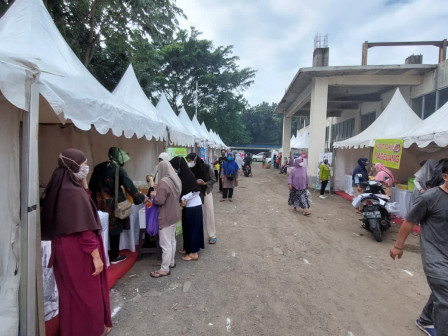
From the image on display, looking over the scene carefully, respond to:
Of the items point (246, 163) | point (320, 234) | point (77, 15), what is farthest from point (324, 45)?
point (320, 234)

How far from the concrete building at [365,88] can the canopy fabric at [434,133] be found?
468 centimetres

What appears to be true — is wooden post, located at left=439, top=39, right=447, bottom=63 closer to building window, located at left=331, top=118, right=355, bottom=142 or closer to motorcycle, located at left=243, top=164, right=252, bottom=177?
building window, located at left=331, top=118, right=355, bottom=142

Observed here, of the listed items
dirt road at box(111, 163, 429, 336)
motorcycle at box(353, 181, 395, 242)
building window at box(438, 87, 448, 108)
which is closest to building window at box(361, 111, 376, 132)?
building window at box(438, 87, 448, 108)

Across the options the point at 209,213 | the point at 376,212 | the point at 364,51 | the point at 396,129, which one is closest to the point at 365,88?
the point at 364,51

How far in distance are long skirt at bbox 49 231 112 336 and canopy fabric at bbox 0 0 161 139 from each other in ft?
3.66

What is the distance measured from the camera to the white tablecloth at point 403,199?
669 centimetres

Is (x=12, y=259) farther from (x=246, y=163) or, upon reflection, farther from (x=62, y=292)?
(x=246, y=163)

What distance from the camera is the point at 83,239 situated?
2102mm

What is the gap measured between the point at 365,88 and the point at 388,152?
7.90 m

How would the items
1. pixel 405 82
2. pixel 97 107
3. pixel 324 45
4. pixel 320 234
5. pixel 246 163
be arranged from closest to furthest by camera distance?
pixel 97 107 < pixel 320 234 < pixel 405 82 < pixel 324 45 < pixel 246 163

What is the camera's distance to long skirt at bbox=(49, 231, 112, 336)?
2088 millimetres

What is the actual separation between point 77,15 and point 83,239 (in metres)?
10.4

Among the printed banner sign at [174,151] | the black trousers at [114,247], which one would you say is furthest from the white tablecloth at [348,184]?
the black trousers at [114,247]

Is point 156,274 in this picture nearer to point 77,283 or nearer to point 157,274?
point 157,274
